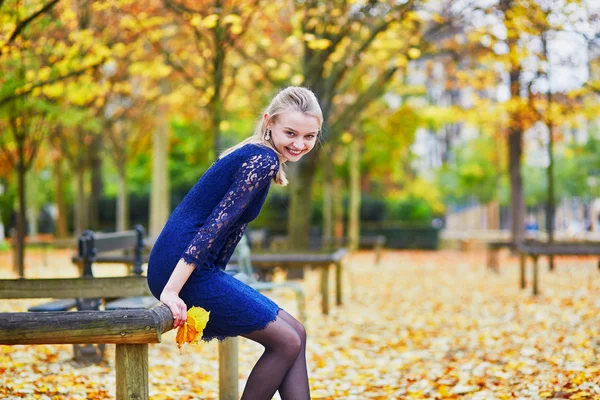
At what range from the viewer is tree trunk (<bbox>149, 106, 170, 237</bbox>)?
59.6ft

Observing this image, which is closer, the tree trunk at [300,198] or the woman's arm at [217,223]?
the woman's arm at [217,223]

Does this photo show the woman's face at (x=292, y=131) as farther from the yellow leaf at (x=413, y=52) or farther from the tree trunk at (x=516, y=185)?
the tree trunk at (x=516, y=185)

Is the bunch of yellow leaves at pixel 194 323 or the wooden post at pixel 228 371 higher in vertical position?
the bunch of yellow leaves at pixel 194 323

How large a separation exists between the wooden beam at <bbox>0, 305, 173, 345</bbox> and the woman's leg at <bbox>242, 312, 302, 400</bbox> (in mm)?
455

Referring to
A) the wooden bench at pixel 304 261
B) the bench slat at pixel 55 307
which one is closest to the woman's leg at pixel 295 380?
the bench slat at pixel 55 307

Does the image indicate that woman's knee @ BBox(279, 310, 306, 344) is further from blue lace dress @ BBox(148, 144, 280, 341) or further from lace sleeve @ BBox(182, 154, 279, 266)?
lace sleeve @ BBox(182, 154, 279, 266)

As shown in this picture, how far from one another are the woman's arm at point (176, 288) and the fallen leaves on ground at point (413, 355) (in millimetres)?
2233

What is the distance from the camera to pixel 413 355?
702 centimetres

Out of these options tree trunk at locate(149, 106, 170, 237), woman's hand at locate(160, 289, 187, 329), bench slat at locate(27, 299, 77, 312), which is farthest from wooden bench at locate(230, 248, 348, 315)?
tree trunk at locate(149, 106, 170, 237)

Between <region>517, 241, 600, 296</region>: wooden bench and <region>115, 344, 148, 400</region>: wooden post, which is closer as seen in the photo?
<region>115, 344, 148, 400</region>: wooden post

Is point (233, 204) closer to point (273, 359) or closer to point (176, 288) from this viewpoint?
point (176, 288)

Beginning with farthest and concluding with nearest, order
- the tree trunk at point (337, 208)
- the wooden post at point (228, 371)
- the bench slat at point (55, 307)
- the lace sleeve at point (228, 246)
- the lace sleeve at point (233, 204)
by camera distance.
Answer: the tree trunk at point (337, 208), the bench slat at point (55, 307), the wooden post at point (228, 371), the lace sleeve at point (228, 246), the lace sleeve at point (233, 204)

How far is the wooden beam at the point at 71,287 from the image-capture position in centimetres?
448

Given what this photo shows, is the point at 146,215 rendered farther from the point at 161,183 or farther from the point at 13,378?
the point at 13,378
